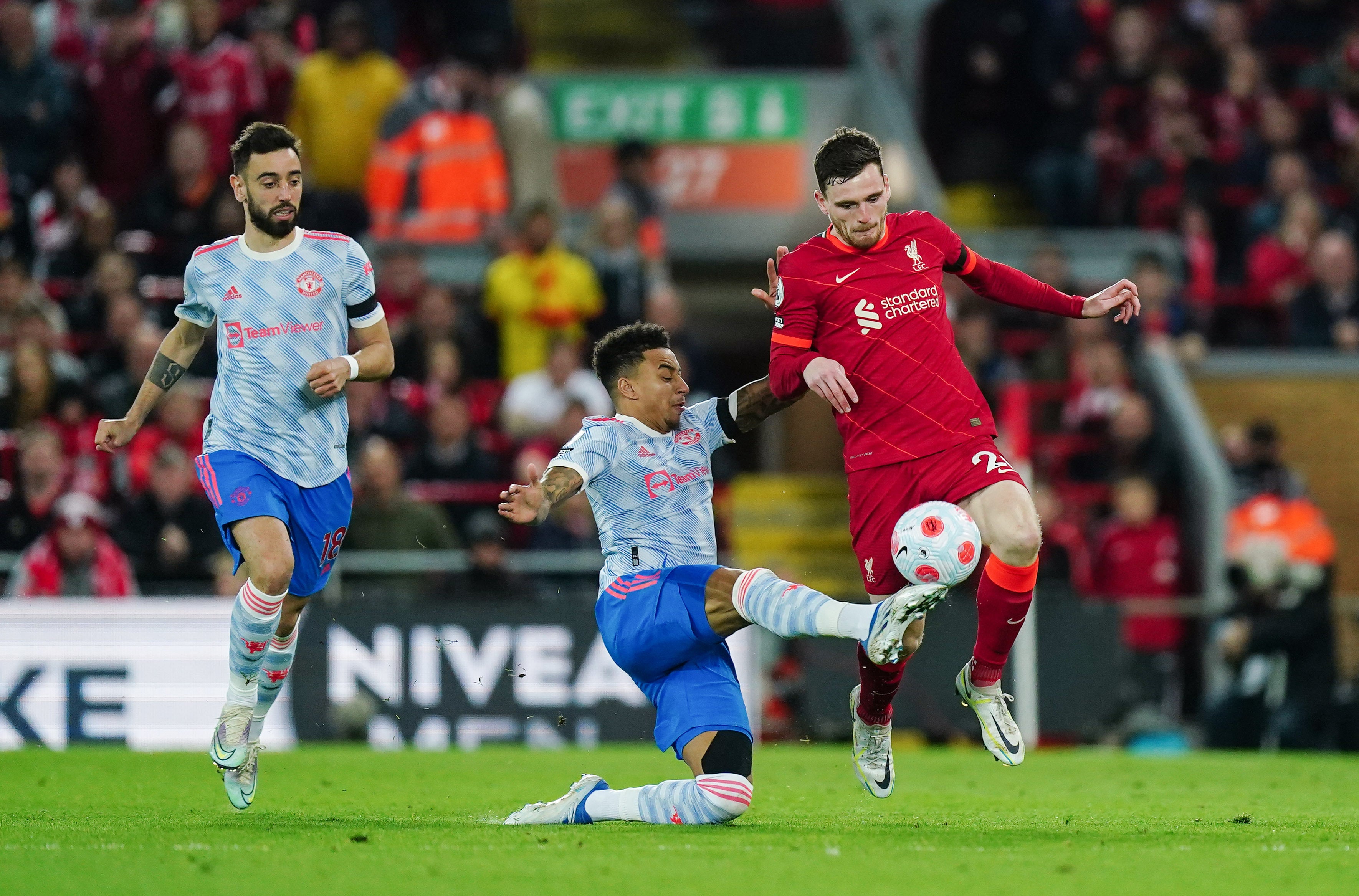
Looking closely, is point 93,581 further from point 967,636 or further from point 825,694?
point 967,636

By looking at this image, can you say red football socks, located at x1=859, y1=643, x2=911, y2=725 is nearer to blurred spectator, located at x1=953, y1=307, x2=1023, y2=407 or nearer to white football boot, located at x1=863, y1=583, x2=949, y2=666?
white football boot, located at x1=863, y1=583, x2=949, y2=666

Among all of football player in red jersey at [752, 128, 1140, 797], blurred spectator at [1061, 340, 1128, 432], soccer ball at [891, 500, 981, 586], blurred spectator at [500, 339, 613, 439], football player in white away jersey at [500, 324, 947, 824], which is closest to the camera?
soccer ball at [891, 500, 981, 586]

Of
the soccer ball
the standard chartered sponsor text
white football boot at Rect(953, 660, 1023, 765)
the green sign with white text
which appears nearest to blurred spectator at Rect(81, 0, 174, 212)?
the green sign with white text

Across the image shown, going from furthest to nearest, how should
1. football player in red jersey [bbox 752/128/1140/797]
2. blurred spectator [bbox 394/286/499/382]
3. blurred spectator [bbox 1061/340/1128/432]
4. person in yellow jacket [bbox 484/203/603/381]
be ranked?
blurred spectator [bbox 1061/340/1128/432], person in yellow jacket [bbox 484/203/603/381], blurred spectator [bbox 394/286/499/382], football player in red jersey [bbox 752/128/1140/797]

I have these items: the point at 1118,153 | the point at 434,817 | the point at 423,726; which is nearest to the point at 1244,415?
the point at 1118,153

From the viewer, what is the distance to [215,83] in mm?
16438

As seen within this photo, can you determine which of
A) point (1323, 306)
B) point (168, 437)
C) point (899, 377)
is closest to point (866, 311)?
point (899, 377)

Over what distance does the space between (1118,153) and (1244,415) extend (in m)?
3.42

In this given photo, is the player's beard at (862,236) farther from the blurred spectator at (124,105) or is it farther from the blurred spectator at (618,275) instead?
the blurred spectator at (124,105)

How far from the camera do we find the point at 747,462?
816 inches

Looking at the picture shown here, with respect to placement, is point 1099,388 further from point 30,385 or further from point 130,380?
point 30,385

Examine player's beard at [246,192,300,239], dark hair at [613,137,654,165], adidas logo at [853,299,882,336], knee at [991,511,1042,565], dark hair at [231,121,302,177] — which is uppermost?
dark hair at [613,137,654,165]

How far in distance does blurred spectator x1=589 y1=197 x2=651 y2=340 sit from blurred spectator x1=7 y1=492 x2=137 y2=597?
13.2 ft

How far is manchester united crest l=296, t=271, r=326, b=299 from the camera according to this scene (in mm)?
8133
